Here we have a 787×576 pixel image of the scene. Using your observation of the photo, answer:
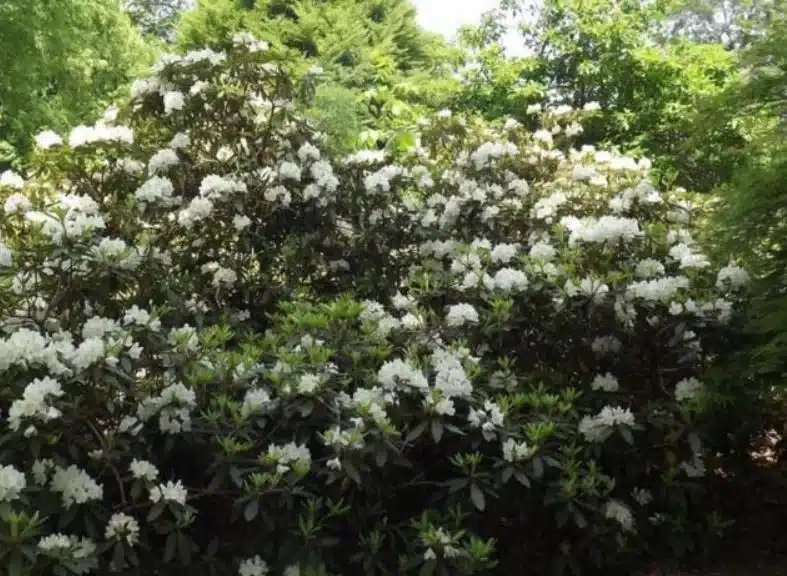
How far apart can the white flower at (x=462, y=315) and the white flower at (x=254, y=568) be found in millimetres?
1258

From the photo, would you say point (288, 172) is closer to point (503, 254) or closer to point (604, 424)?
point (503, 254)

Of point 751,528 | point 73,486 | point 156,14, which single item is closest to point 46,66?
point 73,486

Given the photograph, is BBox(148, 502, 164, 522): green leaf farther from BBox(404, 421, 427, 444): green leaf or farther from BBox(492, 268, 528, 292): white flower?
BBox(492, 268, 528, 292): white flower

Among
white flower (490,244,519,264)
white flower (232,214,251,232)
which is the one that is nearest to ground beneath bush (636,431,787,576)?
white flower (490,244,519,264)

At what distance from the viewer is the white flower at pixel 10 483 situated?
7.40 feet

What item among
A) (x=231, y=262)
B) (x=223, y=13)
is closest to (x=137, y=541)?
(x=231, y=262)

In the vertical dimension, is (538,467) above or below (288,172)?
below

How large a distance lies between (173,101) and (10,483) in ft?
7.77

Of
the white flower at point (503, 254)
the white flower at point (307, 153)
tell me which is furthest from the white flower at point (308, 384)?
the white flower at point (307, 153)

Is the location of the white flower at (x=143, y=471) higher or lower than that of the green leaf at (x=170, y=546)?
higher

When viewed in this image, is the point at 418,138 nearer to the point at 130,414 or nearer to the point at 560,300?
the point at 560,300

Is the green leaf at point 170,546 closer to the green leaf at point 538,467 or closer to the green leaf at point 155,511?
the green leaf at point 155,511

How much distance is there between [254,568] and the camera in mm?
2719

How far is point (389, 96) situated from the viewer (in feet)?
31.2
